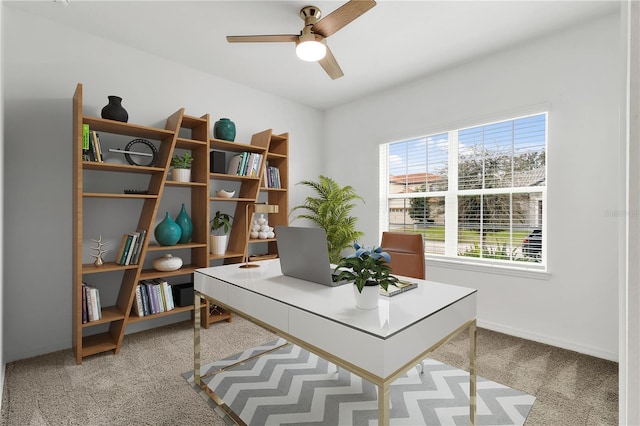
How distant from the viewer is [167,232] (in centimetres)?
303

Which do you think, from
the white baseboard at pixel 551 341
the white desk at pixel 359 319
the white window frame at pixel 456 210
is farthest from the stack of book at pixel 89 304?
the white baseboard at pixel 551 341

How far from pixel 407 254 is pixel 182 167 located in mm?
2274

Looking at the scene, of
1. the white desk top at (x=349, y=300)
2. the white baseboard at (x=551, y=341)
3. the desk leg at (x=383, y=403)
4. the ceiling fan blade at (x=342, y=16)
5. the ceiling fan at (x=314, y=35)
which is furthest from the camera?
the white baseboard at (x=551, y=341)

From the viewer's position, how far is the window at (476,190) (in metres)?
3.03

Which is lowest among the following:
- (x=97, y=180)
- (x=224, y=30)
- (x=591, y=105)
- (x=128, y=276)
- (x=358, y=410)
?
(x=358, y=410)

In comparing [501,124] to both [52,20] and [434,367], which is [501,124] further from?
[52,20]

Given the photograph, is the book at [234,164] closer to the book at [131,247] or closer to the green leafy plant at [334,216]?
the green leafy plant at [334,216]

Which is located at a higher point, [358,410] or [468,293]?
[468,293]

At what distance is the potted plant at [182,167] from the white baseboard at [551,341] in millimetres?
3307

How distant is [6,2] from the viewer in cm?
244

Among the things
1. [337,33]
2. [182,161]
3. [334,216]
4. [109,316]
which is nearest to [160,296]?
[109,316]

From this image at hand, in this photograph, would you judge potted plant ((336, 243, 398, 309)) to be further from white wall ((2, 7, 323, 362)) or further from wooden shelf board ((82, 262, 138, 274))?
white wall ((2, 7, 323, 362))

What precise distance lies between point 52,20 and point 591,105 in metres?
4.50

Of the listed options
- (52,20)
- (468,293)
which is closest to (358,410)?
(468,293)
